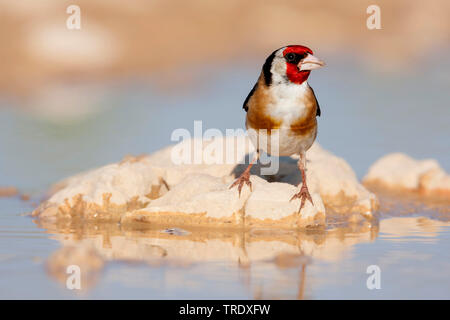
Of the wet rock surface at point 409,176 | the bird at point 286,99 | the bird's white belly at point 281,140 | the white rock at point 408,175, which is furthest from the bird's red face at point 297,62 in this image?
the white rock at point 408,175

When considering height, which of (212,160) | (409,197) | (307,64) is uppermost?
(307,64)

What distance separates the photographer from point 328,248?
590cm

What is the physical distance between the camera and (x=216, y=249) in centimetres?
581

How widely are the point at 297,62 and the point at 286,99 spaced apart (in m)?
0.36

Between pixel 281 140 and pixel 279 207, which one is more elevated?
pixel 281 140

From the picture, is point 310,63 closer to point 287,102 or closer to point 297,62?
point 297,62

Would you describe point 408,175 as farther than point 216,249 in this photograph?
Yes

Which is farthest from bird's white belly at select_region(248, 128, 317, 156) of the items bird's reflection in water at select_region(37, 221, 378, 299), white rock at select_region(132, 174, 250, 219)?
bird's reflection in water at select_region(37, 221, 378, 299)

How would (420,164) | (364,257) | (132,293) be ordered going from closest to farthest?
1. (132,293)
2. (364,257)
3. (420,164)

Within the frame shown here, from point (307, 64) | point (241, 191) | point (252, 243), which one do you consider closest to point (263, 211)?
point (241, 191)

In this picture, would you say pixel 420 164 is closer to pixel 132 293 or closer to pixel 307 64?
pixel 307 64

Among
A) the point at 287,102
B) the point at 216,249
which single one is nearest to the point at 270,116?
the point at 287,102

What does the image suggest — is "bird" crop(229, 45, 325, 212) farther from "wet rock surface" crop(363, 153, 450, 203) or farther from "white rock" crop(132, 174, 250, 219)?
"wet rock surface" crop(363, 153, 450, 203)

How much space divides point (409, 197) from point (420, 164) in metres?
1.44
